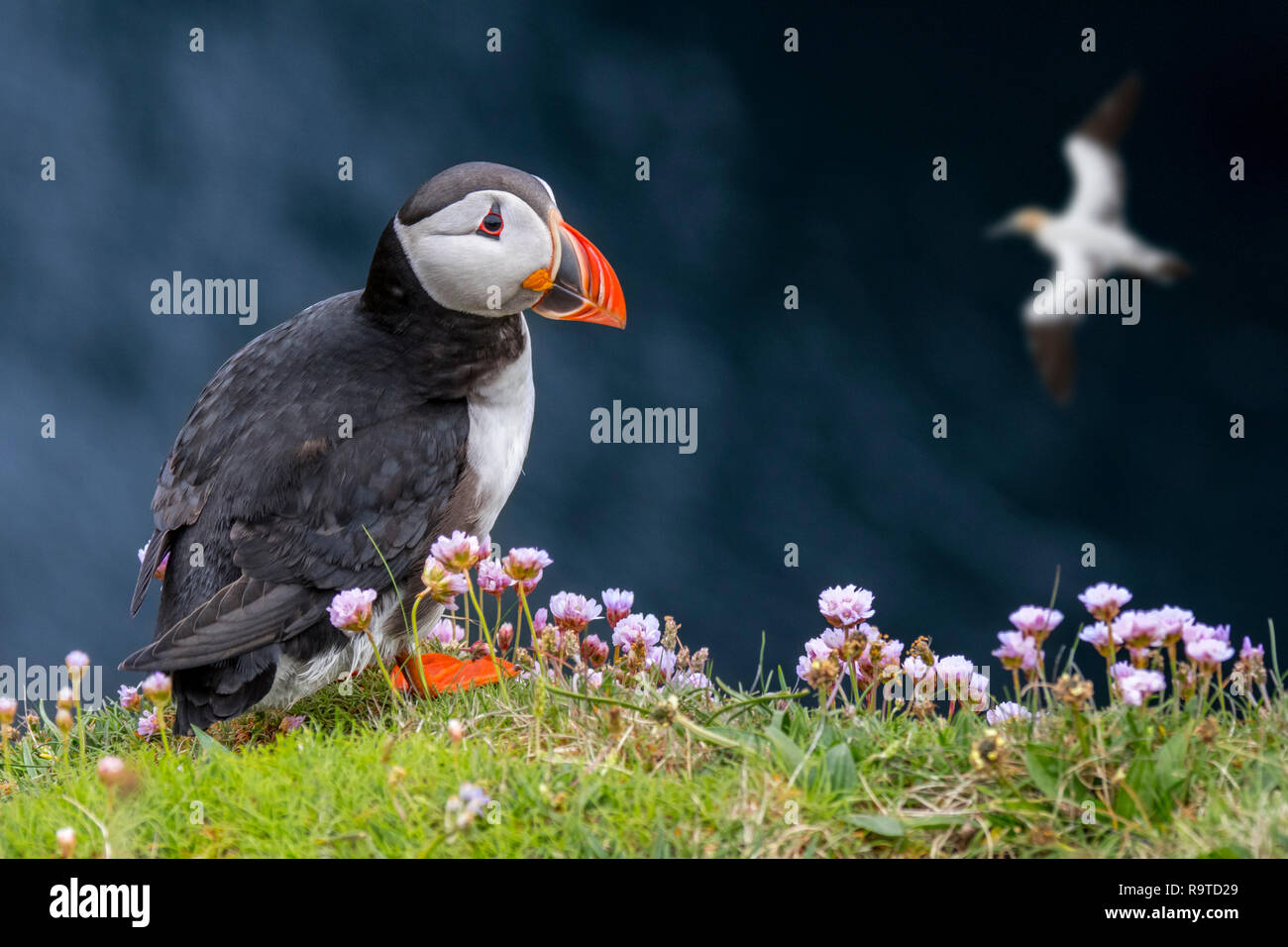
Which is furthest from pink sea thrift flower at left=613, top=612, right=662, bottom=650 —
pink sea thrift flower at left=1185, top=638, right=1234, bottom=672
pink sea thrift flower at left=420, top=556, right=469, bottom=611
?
pink sea thrift flower at left=1185, top=638, right=1234, bottom=672

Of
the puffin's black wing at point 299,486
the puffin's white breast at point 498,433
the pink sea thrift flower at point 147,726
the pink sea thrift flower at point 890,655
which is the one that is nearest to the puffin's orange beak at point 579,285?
the puffin's white breast at point 498,433

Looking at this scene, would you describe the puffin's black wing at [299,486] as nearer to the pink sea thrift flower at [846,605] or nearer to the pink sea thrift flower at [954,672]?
the pink sea thrift flower at [846,605]

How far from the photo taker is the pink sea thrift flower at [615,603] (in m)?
3.49

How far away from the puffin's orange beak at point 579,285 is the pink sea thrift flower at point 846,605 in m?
1.31

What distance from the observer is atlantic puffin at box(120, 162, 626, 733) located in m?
3.58

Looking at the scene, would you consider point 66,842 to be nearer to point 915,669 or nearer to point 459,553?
point 459,553

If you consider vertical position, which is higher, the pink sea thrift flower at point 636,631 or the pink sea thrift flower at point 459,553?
the pink sea thrift flower at point 459,553

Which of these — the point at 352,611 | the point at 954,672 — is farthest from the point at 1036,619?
the point at 352,611

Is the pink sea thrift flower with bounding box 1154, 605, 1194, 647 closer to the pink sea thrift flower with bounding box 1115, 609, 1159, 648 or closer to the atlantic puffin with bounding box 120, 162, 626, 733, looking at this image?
the pink sea thrift flower with bounding box 1115, 609, 1159, 648

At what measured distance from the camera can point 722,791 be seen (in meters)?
2.52

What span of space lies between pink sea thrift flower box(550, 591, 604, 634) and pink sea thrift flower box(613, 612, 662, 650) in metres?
0.11

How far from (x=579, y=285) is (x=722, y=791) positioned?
6.50 ft
